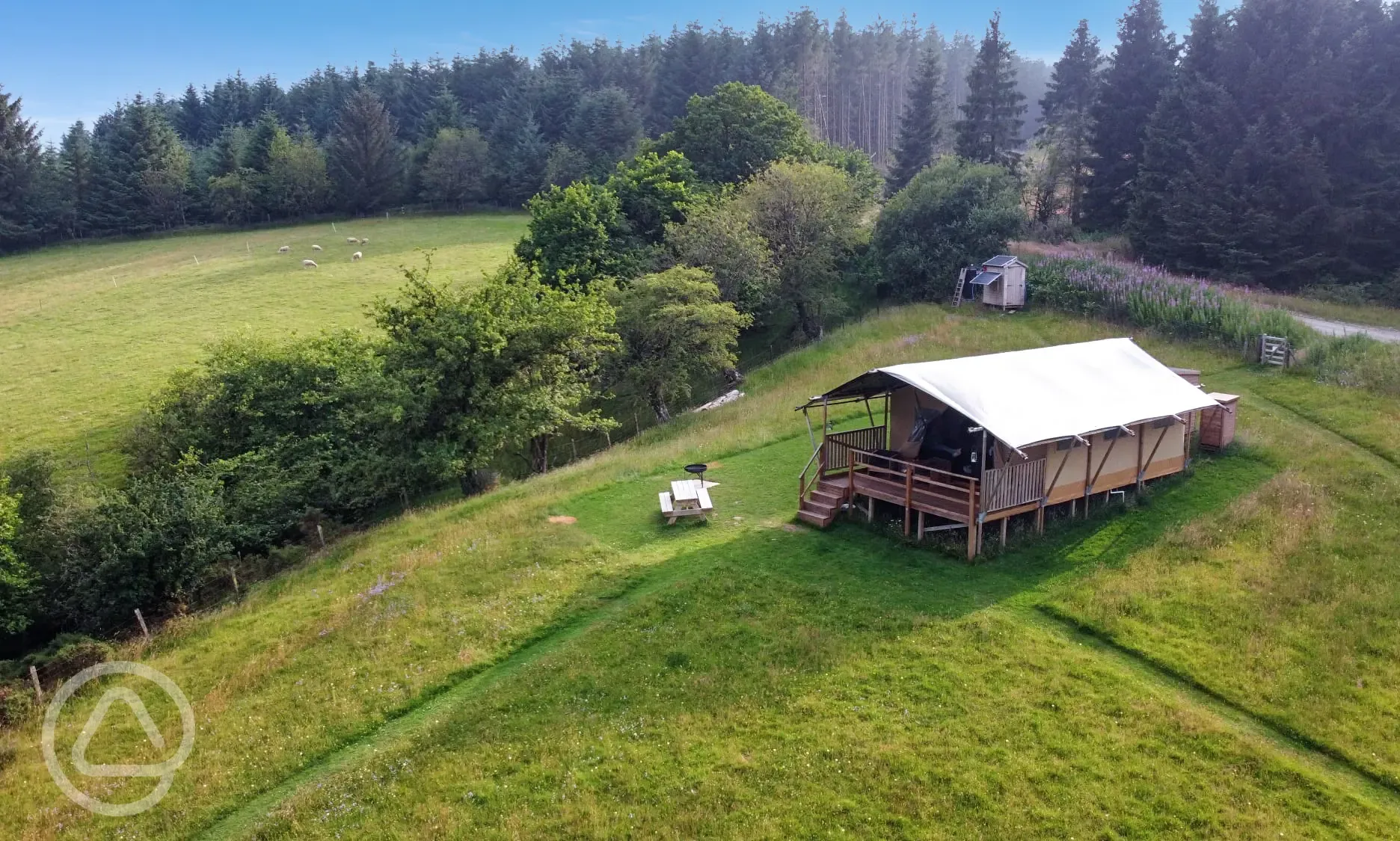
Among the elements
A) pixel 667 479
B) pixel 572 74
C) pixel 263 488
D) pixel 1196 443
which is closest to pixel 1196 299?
pixel 1196 443

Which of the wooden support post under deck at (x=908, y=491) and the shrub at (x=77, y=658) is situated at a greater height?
the wooden support post under deck at (x=908, y=491)

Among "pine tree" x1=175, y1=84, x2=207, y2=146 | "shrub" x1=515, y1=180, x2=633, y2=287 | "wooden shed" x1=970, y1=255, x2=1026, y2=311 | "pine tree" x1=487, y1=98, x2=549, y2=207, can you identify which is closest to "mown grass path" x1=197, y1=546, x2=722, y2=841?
"shrub" x1=515, y1=180, x2=633, y2=287

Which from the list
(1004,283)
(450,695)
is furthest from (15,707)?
(1004,283)

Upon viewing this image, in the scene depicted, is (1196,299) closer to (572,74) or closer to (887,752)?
(887,752)

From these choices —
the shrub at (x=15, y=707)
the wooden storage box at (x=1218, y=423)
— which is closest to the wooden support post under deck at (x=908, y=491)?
the wooden storage box at (x=1218, y=423)

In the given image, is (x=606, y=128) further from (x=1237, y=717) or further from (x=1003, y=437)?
(x=1237, y=717)

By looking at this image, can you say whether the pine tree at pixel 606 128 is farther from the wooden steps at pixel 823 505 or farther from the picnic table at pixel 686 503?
the wooden steps at pixel 823 505
